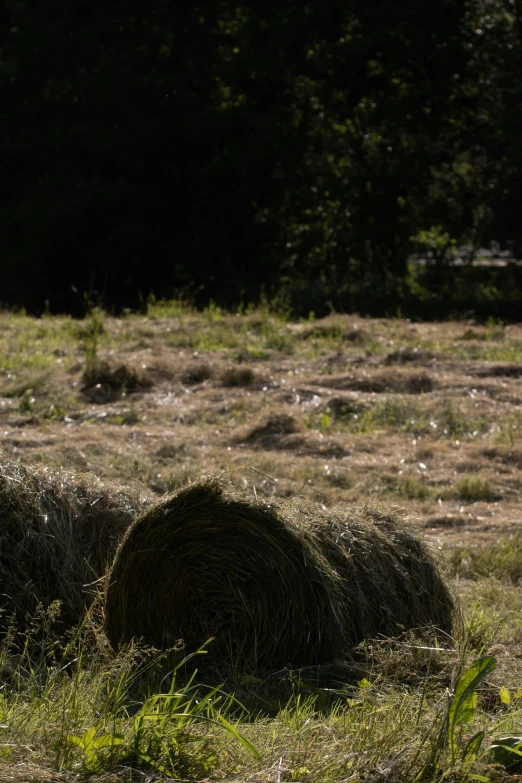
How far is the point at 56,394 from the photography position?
10.4m

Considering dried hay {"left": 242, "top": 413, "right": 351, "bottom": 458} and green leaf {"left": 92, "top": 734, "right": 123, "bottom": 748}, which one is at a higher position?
green leaf {"left": 92, "top": 734, "right": 123, "bottom": 748}

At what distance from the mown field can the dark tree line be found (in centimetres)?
391

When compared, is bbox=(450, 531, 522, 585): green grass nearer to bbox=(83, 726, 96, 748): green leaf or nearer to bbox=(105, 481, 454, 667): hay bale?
bbox=(105, 481, 454, 667): hay bale

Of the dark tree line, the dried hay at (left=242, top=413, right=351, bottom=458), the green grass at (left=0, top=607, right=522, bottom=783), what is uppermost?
the dark tree line

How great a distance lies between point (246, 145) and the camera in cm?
1883

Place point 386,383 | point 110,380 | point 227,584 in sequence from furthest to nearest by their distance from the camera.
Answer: point 386,383 < point 110,380 < point 227,584

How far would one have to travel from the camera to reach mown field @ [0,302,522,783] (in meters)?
3.33

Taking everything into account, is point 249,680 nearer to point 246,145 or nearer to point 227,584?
point 227,584

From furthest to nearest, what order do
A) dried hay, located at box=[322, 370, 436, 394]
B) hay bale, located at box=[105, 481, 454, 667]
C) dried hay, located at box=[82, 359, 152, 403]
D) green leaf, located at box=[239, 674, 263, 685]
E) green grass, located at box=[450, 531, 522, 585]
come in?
dried hay, located at box=[322, 370, 436, 394]
dried hay, located at box=[82, 359, 152, 403]
green grass, located at box=[450, 531, 522, 585]
hay bale, located at box=[105, 481, 454, 667]
green leaf, located at box=[239, 674, 263, 685]

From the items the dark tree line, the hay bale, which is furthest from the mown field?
the dark tree line

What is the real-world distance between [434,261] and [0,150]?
749cm

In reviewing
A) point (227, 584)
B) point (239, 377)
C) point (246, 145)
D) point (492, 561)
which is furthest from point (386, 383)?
point (246, 145)

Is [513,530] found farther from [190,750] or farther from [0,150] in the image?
[0,150]

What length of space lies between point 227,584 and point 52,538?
0.96 metres
